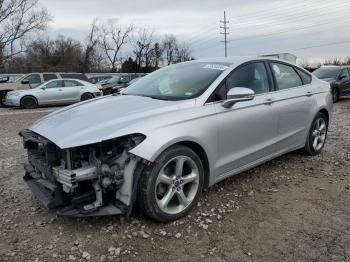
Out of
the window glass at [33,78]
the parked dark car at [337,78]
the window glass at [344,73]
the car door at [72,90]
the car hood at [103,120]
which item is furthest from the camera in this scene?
the window glass at [33,78]

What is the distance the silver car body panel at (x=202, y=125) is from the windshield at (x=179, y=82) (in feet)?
0.42

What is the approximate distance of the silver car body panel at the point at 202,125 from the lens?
371 centimetres

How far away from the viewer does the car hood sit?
143 inches

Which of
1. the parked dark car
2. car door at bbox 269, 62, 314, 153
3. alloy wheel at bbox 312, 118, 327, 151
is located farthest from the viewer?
the parked dark car

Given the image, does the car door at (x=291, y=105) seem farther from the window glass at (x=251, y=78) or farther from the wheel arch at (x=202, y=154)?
the wheel arch at (x=202, y=154)

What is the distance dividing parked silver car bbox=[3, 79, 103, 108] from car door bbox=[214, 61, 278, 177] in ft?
47.9

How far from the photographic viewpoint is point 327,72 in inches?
673

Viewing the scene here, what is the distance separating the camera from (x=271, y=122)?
5.12 meters

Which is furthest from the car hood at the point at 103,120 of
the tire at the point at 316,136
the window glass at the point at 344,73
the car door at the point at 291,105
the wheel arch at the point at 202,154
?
the window glass at the point at 344,73

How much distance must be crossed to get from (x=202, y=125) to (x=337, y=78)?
1399 centimetres

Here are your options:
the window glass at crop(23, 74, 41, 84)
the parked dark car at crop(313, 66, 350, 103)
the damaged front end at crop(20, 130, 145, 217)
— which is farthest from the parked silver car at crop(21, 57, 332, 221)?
the window glass at crop(23, 74, 41, 84)

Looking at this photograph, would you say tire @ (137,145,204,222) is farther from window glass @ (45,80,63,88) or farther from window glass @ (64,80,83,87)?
window glass @ (64,80,83,87)

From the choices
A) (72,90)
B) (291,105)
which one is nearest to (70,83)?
(72,90)

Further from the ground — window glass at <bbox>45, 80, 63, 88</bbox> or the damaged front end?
window glass at <bbox>45, 80, 63, 88</bbox>
